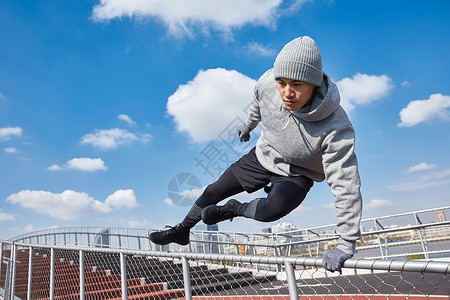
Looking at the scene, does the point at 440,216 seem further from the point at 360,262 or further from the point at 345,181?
the point at 360,262

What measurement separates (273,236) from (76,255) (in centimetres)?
557

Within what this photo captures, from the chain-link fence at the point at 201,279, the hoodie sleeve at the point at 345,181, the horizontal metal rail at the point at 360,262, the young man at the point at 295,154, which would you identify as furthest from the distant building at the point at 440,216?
the horizontal metal rail at the point at 360,262

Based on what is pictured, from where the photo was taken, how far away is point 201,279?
304 inches

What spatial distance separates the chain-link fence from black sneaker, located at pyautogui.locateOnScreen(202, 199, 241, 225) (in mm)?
316

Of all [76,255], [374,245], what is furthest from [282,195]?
[76,255]

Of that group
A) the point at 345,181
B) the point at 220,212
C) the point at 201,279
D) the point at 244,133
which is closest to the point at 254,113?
the point at 244,133

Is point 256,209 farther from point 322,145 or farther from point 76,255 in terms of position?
point 76,255

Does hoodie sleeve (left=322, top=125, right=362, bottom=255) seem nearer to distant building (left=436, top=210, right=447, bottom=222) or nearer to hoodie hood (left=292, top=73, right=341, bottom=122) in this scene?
hoodie hood (left=292, top=73, right=341, bottom=122)

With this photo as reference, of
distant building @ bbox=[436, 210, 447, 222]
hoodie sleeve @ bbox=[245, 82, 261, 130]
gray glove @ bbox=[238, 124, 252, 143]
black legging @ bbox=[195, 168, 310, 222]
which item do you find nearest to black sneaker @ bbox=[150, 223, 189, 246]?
black legging @ bbox=[195, 168, 310, 222]

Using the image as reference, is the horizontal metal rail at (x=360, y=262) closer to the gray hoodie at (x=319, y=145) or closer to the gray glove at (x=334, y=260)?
the gray glove at (x=334, y=260)

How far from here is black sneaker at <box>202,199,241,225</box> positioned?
263cm

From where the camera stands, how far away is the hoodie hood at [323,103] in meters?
2.10

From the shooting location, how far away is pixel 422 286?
5.27 meters

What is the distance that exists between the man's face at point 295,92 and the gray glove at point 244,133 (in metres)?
0.81
